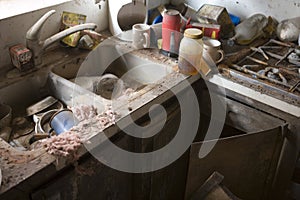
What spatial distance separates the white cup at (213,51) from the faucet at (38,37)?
52cm

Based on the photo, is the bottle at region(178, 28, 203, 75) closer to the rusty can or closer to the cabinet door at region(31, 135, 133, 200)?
the cabinet door at region(31, 135, 133, 200)

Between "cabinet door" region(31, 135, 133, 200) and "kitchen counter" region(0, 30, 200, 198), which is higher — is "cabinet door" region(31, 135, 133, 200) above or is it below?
below

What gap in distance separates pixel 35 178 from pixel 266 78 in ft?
3.17

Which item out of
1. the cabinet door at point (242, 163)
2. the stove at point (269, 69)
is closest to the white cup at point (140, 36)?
the stove at point (269, 69)

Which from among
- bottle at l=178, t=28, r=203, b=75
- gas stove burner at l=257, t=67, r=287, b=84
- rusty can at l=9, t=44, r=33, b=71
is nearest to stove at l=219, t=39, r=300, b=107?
gas stove burner at l=257, t=67, r=287, b=84

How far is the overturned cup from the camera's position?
127 centimetres

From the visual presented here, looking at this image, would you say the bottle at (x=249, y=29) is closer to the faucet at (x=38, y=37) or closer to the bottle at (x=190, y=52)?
the bottle at (x=190, y=52)

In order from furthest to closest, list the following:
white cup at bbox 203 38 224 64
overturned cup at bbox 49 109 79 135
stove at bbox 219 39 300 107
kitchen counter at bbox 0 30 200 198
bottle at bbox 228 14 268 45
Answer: bottle at bbox 228 14 268 45 < white cup at bbox 203 38 224 64 < stove at bbox 219 39 300 107 < overturned cup at bbox 49 109 79 135 < kitchen counter at bbox 0 30 200 198

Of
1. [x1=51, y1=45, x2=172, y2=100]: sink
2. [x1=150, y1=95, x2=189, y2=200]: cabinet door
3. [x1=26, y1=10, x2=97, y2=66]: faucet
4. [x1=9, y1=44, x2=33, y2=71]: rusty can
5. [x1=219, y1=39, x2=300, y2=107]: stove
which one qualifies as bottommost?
[x1=150, y1=95, x2=189, y2=200]: cabinet door

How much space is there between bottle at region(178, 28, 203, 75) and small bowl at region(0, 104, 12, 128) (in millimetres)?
699

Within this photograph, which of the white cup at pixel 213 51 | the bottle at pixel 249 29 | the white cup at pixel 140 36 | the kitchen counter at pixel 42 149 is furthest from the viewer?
the bottle at pixel 249 29

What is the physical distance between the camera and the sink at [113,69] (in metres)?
1.57

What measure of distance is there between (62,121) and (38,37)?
40 centimetres

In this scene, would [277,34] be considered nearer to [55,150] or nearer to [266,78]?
[266,78]
